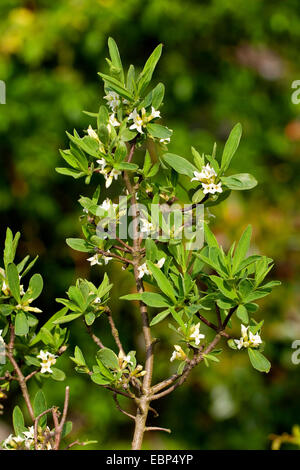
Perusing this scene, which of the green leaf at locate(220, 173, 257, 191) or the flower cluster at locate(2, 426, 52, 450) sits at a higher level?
the green leaf at locate(220, 173, 257, 191)

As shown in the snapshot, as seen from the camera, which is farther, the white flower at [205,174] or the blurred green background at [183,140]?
the blurred green background at [183,140]

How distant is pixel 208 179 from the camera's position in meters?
0.89

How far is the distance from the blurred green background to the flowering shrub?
169cm

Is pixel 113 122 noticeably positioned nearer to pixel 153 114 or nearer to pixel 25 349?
pixel 153 114

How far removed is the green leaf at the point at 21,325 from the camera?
0.88m

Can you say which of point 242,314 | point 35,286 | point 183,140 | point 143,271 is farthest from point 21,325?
point 183,140

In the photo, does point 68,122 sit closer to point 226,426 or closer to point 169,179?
point 226,426

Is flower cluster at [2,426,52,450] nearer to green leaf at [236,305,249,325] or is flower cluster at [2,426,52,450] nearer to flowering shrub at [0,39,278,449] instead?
flowering shrub at [0,39,278,449]

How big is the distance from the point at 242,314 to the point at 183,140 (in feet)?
6.37

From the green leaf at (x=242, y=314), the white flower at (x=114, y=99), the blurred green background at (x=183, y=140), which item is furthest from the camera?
the blurred green background at (x=183, y=140)

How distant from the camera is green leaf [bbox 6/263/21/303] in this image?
0.85 meters

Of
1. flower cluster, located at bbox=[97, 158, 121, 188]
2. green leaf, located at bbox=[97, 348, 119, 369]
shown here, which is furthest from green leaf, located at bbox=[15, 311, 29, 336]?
flower cluster, located at bbox=[97, 158, 121, 188]

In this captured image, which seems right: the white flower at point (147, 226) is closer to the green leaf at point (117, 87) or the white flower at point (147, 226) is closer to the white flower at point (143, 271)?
the white flower at point (143, 271)

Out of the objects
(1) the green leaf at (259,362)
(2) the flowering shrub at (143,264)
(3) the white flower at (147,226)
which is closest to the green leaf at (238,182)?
(2) the flowering shrub at (143,264)
